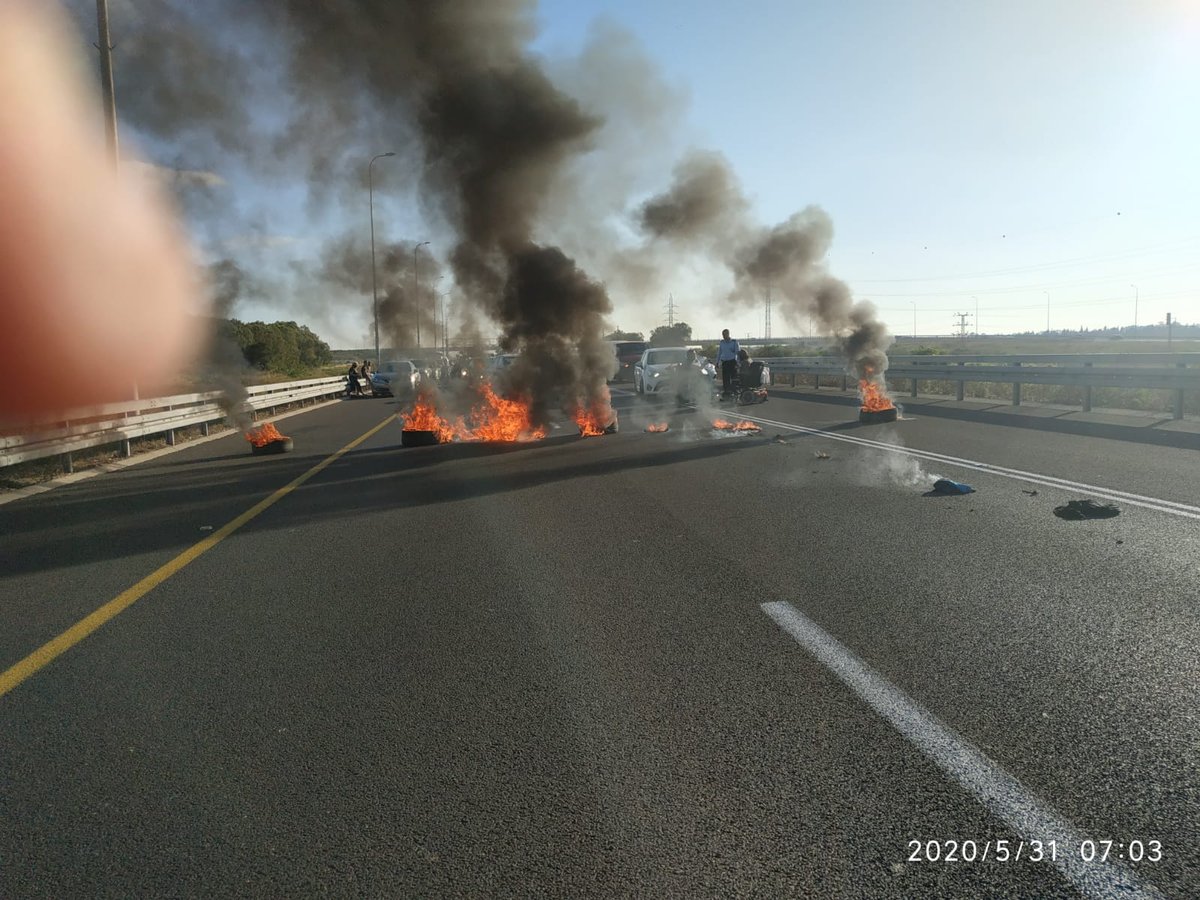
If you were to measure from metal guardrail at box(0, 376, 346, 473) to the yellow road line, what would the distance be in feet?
13.1

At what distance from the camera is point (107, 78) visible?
49.1 feet

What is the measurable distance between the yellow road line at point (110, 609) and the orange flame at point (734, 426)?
9081mm

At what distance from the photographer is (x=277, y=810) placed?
3.03 meters

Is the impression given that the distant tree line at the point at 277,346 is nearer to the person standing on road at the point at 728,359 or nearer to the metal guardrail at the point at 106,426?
the metal guardrail at the point at 106,426

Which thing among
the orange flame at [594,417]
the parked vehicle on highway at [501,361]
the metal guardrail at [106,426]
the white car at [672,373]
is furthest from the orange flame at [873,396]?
the metal guardrail at [106,426]

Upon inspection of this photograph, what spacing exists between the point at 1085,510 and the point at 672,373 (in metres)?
18.9

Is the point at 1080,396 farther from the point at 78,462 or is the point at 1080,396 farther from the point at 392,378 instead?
the point at 392,378

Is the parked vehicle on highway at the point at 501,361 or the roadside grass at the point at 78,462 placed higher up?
the parked vehicle on highway at the point at 501,361

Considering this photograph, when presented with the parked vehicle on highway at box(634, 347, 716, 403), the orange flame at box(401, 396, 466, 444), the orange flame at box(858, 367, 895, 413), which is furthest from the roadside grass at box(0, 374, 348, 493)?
the orange flame at box(858, 367, 895, 413)

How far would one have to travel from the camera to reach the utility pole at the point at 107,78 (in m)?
14.8

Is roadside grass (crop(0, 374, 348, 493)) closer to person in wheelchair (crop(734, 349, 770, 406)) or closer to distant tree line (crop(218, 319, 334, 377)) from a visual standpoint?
distant tree line (crop(218, 319, 334, 377))


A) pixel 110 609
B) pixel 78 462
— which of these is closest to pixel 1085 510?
pixel 110 609

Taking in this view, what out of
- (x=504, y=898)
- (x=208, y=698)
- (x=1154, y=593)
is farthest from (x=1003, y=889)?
(x=1154, y=593)

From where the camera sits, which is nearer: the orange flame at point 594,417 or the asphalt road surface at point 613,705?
the asphalt road surface at point 613,705
